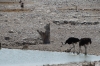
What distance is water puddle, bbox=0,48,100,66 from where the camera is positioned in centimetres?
1912

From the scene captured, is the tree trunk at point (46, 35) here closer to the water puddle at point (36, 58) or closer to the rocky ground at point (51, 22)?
the rocky ground at point (51, 22)

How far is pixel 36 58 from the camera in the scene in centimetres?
2039

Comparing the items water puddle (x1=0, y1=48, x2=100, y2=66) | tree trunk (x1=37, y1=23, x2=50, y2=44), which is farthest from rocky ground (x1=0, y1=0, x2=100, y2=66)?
water puddle (x1=0, y1=48, x2=100, y2=66)

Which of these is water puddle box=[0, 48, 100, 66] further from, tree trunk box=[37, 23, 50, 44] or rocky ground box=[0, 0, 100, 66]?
tree trunk box=[37, 23, 50, 44]

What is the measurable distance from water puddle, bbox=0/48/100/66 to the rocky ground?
131 centimetres

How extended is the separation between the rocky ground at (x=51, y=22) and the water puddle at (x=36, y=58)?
51.5 inches

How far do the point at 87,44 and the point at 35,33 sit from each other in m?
5.28

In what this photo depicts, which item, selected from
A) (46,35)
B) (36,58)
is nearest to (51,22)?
(46,35)

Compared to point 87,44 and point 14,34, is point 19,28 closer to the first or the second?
point 14,34

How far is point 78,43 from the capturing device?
2411 cm

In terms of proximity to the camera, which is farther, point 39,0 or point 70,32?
point 39,0

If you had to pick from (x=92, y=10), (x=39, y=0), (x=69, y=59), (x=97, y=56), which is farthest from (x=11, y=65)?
(x=39, y=0)

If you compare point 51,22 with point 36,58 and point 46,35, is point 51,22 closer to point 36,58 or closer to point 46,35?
point 46,35

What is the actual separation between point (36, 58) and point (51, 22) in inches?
431
